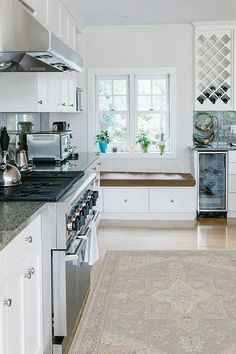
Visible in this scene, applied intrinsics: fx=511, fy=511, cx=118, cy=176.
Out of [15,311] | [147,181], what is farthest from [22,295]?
[147,181]

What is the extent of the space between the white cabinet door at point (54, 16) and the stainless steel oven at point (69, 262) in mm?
1759

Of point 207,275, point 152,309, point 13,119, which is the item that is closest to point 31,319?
point 152,309

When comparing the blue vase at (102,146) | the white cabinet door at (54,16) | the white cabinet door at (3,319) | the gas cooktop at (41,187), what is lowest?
the white cabinet door at (3,319)

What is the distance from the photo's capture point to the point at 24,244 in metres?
2.25

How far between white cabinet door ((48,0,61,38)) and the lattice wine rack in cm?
276

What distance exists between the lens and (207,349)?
3006 mm

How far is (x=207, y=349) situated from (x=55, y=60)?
7.15 ft

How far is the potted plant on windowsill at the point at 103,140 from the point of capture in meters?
7.30

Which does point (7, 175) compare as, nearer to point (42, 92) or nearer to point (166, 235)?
point (42, 92)

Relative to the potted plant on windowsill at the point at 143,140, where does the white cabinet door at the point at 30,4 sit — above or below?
above

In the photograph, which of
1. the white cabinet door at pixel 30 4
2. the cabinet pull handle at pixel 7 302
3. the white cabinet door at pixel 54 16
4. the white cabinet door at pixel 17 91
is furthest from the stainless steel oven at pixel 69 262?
the white cabinet door at pixel 54 16

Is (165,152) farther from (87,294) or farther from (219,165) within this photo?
(87,294)

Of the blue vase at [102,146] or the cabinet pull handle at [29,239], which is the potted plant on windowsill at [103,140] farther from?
the cabinet pull handle at [29,239]

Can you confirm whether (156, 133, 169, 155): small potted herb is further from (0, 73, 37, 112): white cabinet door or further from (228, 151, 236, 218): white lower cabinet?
(0, 73, 37, 112): white cabinet door
